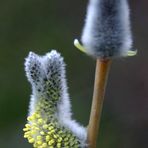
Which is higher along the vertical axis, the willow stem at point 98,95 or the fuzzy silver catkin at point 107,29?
the fuzzy silver catkin at point 107,29

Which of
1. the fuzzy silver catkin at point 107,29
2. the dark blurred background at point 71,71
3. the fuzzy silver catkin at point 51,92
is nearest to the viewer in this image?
the fuzzy silver catkin at point 107,29

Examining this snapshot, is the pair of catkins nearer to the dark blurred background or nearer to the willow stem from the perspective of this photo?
the willow stem

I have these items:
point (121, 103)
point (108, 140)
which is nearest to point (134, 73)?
point (121, 103)

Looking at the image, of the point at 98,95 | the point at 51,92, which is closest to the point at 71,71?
the point at 51,92

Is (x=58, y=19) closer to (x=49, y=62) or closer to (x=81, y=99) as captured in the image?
(x=81, y=99)

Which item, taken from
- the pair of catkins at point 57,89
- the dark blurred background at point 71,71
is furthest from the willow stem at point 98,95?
the dark blurred background at point 71,71

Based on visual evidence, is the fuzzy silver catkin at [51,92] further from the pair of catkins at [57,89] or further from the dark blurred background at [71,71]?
the dark blurred background at [71,71]
